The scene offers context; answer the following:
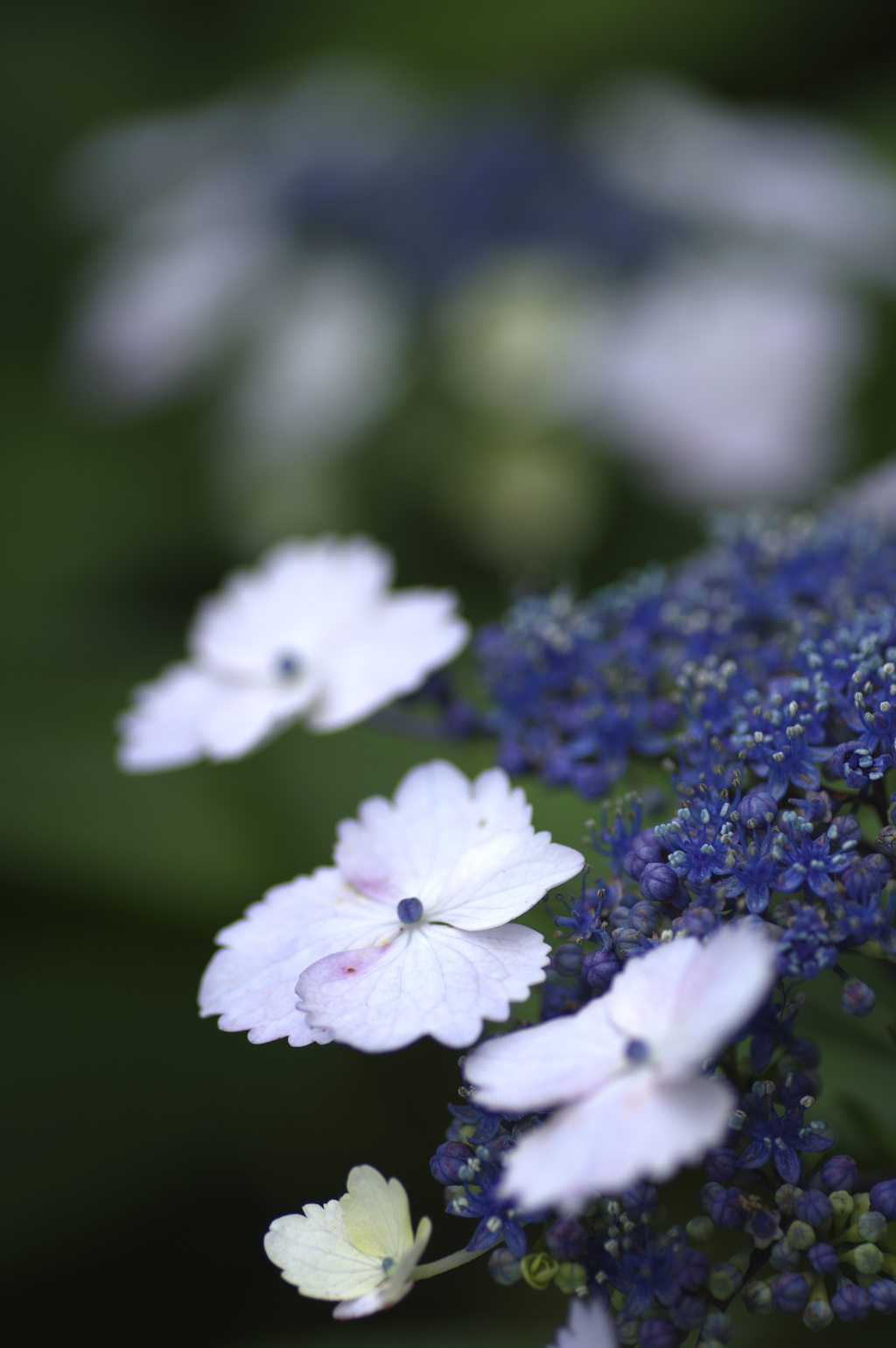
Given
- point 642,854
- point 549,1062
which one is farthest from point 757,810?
point 549,1062

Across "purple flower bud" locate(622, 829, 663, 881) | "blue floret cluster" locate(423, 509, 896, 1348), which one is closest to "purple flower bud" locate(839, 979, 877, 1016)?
"blue floret cluster" locate(423, 509, 896, 1348)

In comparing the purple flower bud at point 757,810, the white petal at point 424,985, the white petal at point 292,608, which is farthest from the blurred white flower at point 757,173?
the white petal at point 424,985

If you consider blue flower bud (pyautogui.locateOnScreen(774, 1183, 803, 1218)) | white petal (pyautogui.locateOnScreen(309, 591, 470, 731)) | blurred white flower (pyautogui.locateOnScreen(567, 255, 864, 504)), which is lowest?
blue flower bud (pyautogui.locateOnScreen(774, 1183, 803, 1218))

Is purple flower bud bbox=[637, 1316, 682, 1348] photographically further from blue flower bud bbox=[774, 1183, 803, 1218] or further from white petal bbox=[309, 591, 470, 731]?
white petal bbox=[309, 591, 470, 731]

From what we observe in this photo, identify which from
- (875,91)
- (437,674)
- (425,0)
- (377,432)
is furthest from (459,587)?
Answer: (425,0)

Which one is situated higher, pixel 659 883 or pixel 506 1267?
pixel 659 883

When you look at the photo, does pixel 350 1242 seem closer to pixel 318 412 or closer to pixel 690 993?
pixel 690 993

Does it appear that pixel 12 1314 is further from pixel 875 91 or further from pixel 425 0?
pixel 425 0

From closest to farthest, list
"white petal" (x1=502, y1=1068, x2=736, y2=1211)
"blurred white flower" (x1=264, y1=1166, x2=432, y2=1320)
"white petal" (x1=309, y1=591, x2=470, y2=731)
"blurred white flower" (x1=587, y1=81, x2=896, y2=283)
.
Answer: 1. "white petal" (x1=502, y1=1068, x2=736, y2=1211)
2. "blurred white flower" (x1=264, y1=1166, x2=432, y2=1320)
3. "white petal" (x1=309, y1=591, x2=470, y2=731)
4. "blurred white flower" (x1=587, y1=81, x2=896, y2=283)
